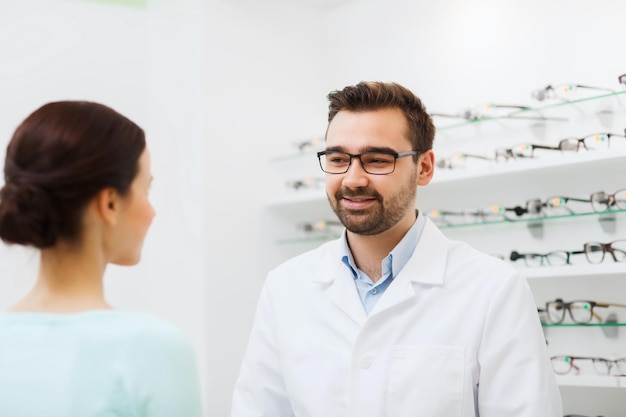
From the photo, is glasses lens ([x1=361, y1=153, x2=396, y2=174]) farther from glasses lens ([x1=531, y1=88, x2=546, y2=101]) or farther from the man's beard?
glasses lens ([x1=531, y1=88, x2=546, y2=101])

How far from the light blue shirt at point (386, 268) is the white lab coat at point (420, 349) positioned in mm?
25

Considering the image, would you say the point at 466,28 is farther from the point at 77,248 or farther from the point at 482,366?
the point at 77,248

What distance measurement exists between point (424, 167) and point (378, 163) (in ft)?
0.55

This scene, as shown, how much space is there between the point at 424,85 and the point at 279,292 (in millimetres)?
1374

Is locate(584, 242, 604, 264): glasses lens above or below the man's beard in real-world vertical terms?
below

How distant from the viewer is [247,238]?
3205mm

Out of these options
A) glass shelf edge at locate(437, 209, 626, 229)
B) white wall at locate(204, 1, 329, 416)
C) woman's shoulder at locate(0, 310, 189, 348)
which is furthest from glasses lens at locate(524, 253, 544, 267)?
woman's shoulder at locate(0, 310, 189, 348)

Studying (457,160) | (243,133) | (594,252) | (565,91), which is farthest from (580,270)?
(243,133)

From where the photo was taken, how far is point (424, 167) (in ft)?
6.72

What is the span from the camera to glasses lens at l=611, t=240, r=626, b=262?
7.97 feet

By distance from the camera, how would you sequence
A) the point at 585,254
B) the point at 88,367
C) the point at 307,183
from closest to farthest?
the point at 88,367
the point at 585,254
the point at 307,183

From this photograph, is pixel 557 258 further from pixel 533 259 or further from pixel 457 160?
pixel 457 160

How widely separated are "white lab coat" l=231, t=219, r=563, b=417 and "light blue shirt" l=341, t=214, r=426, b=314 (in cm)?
3

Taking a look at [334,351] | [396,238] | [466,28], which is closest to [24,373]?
[334,351]
